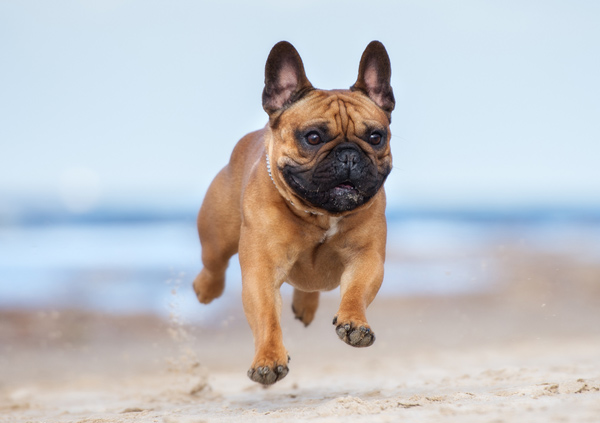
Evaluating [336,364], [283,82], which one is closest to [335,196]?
[283,82]

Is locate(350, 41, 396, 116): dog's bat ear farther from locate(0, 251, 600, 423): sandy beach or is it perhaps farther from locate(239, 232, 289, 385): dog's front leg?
locate(0, 251, 600, 423): sandy beach

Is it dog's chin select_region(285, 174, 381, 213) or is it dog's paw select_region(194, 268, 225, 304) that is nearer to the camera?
dog's chin select_region(285, 174, 381, 213)

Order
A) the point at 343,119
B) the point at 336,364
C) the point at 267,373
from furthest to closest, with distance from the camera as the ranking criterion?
the point at 336,364 → the point at 343,119 → the point at 267,373

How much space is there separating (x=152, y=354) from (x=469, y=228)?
1729cm

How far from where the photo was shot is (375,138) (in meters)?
4.74

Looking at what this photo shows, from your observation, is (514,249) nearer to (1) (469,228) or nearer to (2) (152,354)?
(1) (469,228)

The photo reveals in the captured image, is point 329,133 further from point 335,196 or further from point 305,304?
Result: point 305,304

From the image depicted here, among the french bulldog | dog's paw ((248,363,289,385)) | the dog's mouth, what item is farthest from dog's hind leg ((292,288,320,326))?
dog's paw ((248,363,289,385))

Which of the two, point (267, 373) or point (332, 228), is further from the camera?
point (332, 228)

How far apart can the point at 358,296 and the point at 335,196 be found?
59 centimetres

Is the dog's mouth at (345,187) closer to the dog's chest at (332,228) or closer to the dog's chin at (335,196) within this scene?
the dog's chin at (335,196)

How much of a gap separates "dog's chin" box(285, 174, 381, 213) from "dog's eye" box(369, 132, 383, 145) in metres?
0.35

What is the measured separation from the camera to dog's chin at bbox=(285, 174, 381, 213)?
451 centimetres

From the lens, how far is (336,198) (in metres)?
4.51
